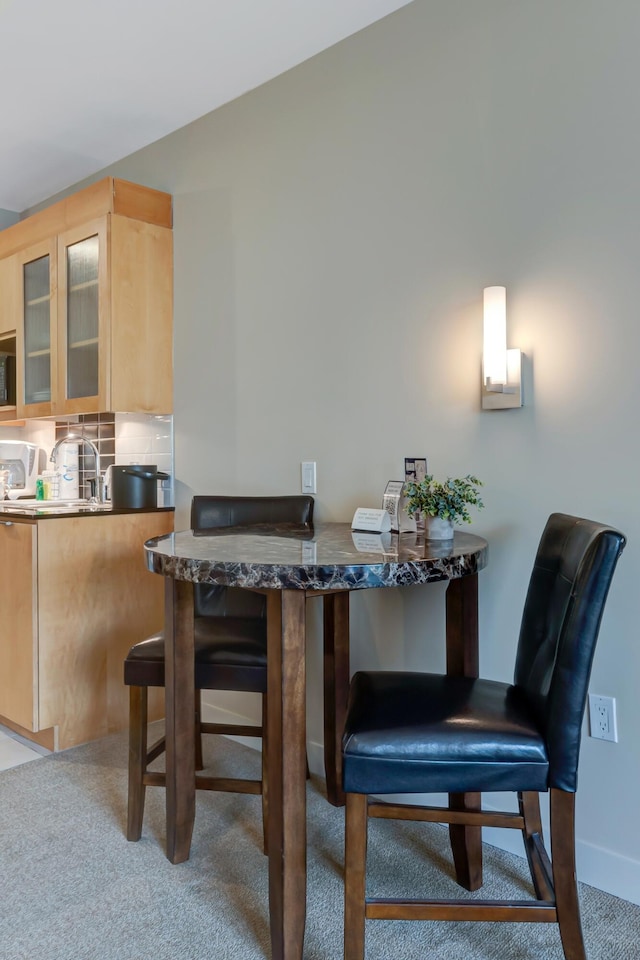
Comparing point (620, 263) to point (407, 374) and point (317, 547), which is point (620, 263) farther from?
point (317, 547)

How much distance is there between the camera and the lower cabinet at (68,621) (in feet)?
8.51

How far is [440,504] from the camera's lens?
1.74 metres

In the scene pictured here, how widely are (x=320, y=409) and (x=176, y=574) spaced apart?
3.73 ft

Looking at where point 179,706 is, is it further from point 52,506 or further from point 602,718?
point 52,506

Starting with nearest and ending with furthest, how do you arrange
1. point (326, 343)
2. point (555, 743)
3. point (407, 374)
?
point (555, 743) < point (407, 374) < point (326, 343)

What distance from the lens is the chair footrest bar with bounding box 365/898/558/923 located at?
126 cm

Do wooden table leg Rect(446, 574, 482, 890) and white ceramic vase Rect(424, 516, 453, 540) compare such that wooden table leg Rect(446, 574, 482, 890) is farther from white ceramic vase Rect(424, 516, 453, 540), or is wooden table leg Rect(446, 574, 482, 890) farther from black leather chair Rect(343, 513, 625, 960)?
black leather chair Rect(343, 513, 625, 960)

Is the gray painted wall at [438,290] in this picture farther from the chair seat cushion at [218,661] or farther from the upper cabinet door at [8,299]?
the upper cabinet door at [8,299]

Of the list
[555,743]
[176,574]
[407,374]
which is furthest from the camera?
[407,374]

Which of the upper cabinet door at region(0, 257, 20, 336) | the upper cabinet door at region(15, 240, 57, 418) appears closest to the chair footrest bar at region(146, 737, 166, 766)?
the upper cabinet door at region(15, 240, 57, 418)

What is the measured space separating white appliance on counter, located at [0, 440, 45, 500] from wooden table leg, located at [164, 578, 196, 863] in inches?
85.9

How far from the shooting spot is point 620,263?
1699 mm

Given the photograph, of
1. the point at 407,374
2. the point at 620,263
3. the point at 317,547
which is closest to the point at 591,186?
the point at 620,263

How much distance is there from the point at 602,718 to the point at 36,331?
2.92 metres
